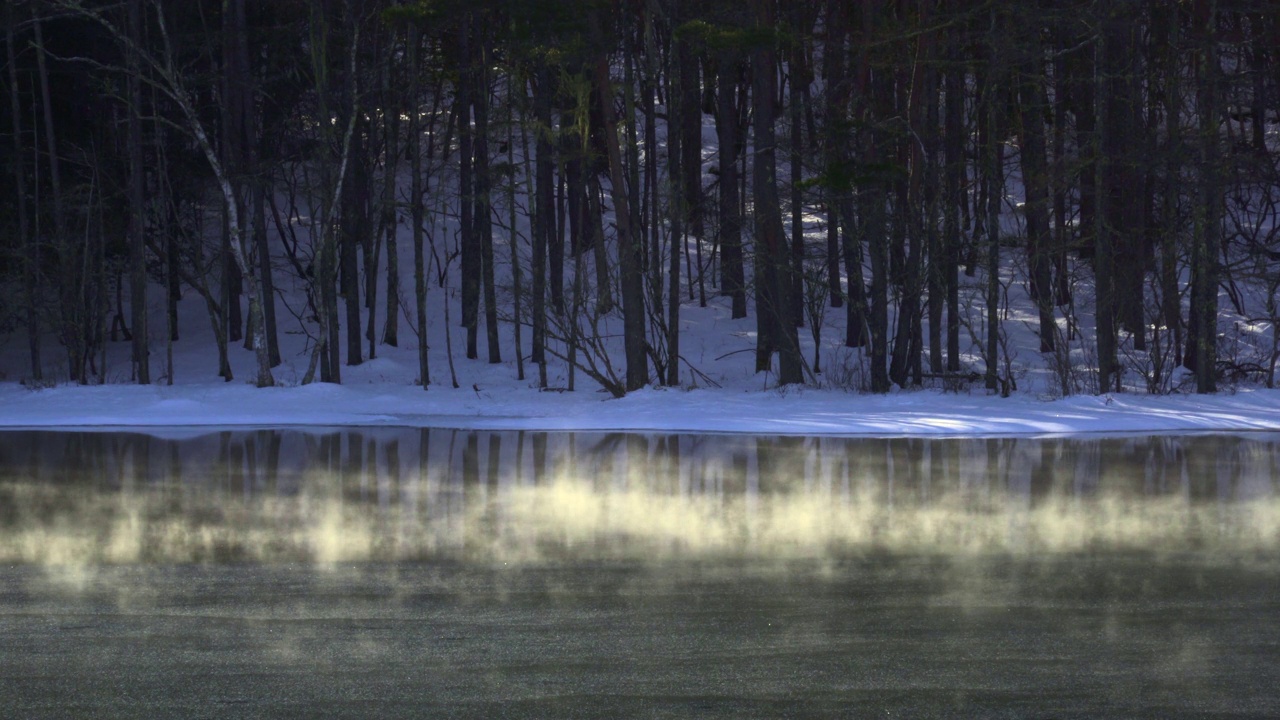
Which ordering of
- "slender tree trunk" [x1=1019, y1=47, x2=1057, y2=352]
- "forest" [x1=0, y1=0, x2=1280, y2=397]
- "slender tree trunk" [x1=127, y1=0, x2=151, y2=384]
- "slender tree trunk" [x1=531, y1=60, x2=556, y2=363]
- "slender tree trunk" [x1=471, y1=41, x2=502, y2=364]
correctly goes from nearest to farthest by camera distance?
"forest" [x1=0, y1=0, x2=1280, y2=397], "slender tree trunk" [x1=1019, y1=47, x2=1057, y2=352], "slender tree trunk" [x1=127, y1=0, x2=151, y2=384], "slender tree trunk" [x1=531, y1=60, x2=556, y2=363], "slender tree trunk" [x1=471, y1=41, x2=502, y2=364]

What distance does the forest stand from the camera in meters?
23.7

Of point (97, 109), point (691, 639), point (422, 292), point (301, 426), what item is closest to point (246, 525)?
point (691, 639)

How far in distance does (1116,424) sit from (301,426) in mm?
11629

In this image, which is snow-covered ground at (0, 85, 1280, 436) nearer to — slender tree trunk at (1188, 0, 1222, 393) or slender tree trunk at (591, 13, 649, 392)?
slender tree trunk at (1188, 0, 1222, 393)

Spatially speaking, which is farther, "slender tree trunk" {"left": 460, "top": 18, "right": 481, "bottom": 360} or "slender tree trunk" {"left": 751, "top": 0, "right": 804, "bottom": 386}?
"slender tree trunk" {"left": 460, "top": 18, "right": 481, "bottom": 360}

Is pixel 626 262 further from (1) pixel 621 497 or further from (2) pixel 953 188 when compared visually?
(1) pixel 621 497

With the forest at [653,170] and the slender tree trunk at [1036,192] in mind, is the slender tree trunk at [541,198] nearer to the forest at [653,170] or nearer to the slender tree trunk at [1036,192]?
the forest at [653,170]

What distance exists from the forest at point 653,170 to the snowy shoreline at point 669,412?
2.31m

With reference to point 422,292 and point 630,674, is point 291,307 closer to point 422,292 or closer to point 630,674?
point 422,292

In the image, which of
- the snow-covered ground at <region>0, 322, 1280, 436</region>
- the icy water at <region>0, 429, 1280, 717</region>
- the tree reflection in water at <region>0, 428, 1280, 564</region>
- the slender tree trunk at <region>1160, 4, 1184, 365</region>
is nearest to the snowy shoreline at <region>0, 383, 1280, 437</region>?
the snow-covered ground at <region>0, 322, 1280, 436</region>

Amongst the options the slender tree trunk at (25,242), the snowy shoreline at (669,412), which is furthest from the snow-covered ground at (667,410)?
the slender tree trunk at (25,242)

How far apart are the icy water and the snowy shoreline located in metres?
4.11

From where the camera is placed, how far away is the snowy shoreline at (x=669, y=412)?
18.0m

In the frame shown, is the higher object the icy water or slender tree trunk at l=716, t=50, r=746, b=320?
slender tree trunk at l=716, t=50, r=746, b=320
